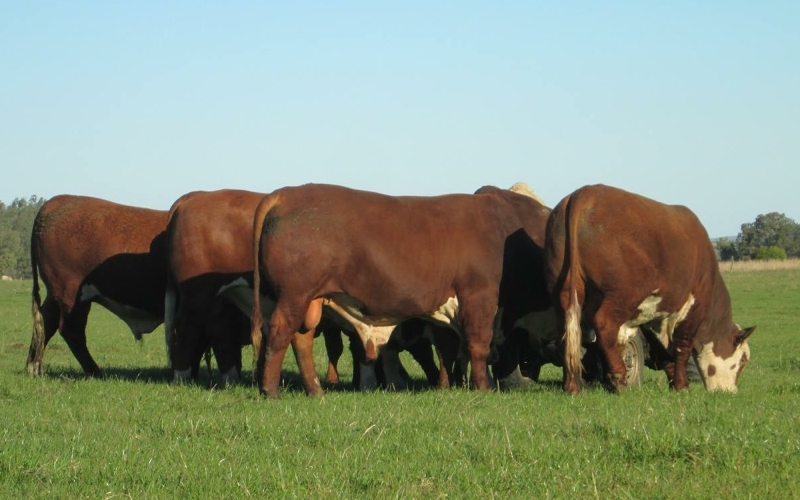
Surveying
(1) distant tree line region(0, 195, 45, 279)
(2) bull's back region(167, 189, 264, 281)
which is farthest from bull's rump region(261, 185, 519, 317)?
(1) distant tree line region(0, 195, 45, 279)

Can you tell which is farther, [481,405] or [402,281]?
[402,281]

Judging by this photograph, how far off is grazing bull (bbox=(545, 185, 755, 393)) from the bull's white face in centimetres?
61

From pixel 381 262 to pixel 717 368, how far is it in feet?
13.1

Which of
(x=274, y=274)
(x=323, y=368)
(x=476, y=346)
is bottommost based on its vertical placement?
(x=323, y=368)

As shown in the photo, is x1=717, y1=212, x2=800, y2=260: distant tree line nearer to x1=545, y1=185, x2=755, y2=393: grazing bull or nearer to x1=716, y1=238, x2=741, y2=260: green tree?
x1=716, y1=238, x2=741, y2=260: green tree

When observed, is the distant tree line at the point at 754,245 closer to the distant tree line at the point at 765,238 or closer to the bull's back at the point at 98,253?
the distant tree line at the point at 765,238

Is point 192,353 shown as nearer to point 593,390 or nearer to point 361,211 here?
point 361,211

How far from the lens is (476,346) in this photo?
11211 mm

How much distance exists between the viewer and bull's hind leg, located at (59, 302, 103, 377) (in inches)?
516

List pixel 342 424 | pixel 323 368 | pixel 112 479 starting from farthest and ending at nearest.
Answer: pixel 323 368 → pixel 342 424 → pixel 112 479

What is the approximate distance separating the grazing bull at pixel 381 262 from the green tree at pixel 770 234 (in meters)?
69.6

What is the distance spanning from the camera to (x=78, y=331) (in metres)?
13.2

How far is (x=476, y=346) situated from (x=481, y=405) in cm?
183

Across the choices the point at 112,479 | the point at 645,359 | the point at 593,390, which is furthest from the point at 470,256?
the point at 112,479
